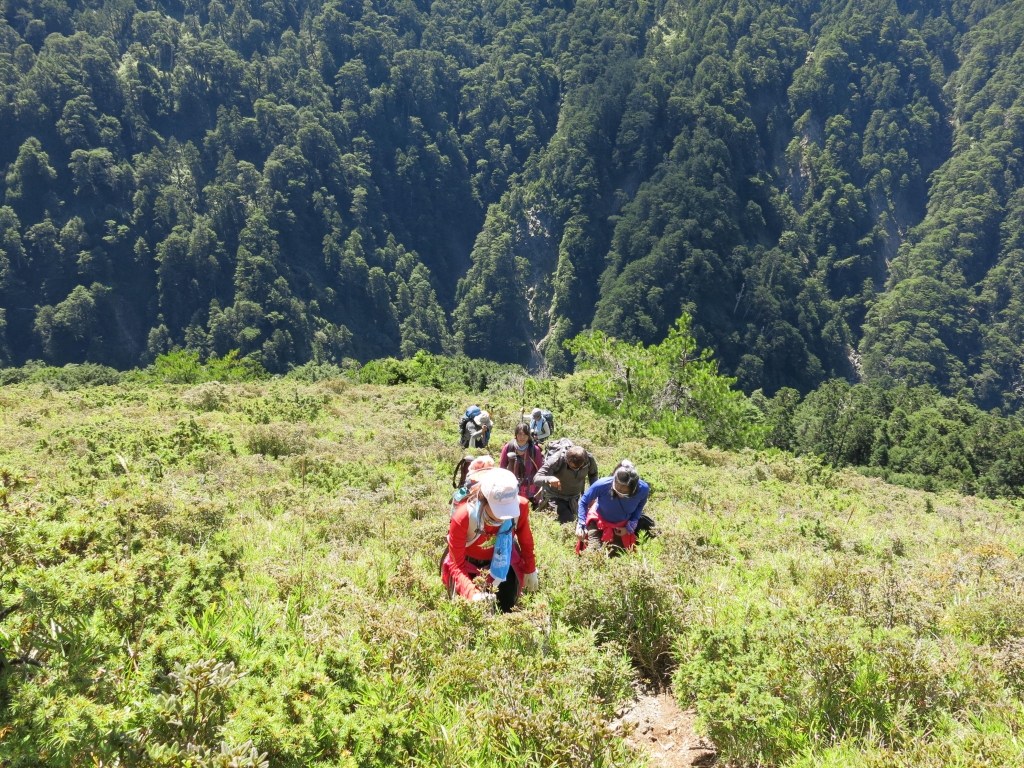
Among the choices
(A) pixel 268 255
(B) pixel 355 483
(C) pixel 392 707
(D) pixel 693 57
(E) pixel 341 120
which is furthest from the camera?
(D) pixel 693 57

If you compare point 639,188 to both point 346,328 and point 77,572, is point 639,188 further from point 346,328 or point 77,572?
point 77,572

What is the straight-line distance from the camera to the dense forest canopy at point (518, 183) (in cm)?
8544

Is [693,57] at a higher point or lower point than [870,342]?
higher

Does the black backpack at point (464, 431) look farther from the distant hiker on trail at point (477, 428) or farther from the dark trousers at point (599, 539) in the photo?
the dark trousers at point (599, 539)

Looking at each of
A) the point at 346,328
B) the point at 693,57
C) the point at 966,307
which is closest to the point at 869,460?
the point at 346,328

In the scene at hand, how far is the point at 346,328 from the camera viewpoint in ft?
307

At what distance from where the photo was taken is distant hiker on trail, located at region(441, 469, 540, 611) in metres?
3.86

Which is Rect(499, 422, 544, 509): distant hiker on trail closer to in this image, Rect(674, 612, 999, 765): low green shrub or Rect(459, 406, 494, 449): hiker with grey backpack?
Rect(459, 406, 494, 449): hiker with grey backpack

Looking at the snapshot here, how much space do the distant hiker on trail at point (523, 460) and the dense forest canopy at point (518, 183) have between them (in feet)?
264

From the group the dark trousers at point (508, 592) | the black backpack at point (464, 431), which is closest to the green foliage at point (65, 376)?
the black backpack at point (464, 431)

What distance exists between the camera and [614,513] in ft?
18.8

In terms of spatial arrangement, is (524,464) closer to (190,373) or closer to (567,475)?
(567,475)

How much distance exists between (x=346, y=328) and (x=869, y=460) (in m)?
77.5

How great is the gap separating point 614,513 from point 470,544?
6.80ft
